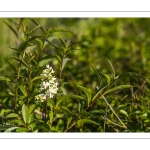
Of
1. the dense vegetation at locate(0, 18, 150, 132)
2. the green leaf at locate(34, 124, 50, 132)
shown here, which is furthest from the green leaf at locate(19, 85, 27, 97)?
the green leaf at locate(34, 124, 50, 132)

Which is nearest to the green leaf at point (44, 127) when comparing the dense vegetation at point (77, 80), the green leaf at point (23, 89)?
the dense vegetation at point (77, 80)

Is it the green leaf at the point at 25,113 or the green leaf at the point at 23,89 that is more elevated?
the green leaf at the point at 23,89

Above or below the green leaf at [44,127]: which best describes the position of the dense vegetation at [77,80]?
above

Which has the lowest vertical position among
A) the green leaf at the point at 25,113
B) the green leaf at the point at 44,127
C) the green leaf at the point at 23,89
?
the green leaf at the point at 44,127

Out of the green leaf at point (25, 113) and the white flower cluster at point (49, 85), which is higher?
the white flower cluster at point (49, 85)

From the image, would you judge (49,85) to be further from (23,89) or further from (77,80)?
(77,80)

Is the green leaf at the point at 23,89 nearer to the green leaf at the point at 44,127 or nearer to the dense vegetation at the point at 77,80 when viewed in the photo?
the dense vegetation at the point at 77,80

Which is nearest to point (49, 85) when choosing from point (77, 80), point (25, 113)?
Result: point (25, 113)

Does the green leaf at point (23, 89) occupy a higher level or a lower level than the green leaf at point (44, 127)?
higher
